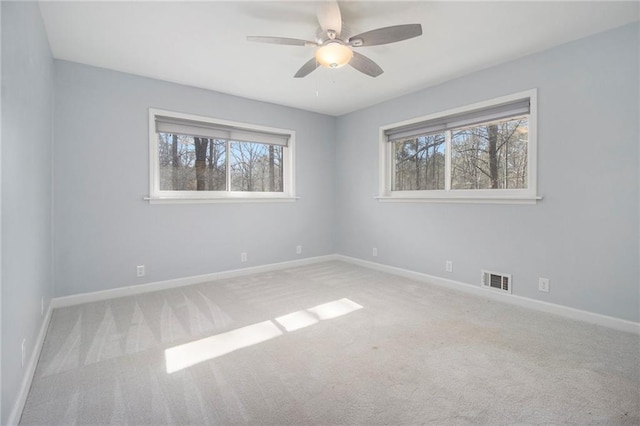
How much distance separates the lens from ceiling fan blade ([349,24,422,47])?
2036 mm

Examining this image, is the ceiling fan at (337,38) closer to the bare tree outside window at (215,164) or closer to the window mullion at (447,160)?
the window mullion at (447,160)

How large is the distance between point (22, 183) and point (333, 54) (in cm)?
215

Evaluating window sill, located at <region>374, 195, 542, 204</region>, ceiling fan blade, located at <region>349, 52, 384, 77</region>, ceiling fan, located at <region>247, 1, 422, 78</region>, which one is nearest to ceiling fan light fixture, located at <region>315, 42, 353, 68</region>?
ceiling fan, located at <region>247, 1, 422, 78</region>

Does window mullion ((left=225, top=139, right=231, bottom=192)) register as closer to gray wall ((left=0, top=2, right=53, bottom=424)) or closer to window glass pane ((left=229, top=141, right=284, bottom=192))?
window glass pane ((left=229, top=141, right=284, bottom=192))

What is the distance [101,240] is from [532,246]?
4346 millimetres

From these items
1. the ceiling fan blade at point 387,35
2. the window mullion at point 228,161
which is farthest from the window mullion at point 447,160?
the window mullion at point 228,161

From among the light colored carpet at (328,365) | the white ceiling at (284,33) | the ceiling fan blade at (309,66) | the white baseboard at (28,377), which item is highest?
the white ceiling at (284,33)

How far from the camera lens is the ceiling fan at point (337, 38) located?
204cm

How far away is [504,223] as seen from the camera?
3139 mm

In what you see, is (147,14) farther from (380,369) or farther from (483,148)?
(483,148)

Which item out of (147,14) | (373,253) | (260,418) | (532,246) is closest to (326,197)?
(373,253)

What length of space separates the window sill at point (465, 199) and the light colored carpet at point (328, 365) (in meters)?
1.05

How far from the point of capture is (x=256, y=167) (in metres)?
4.44

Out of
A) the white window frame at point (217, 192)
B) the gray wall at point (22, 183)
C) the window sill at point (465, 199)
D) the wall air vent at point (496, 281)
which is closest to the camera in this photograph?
the gray wall at point (22, 183)
